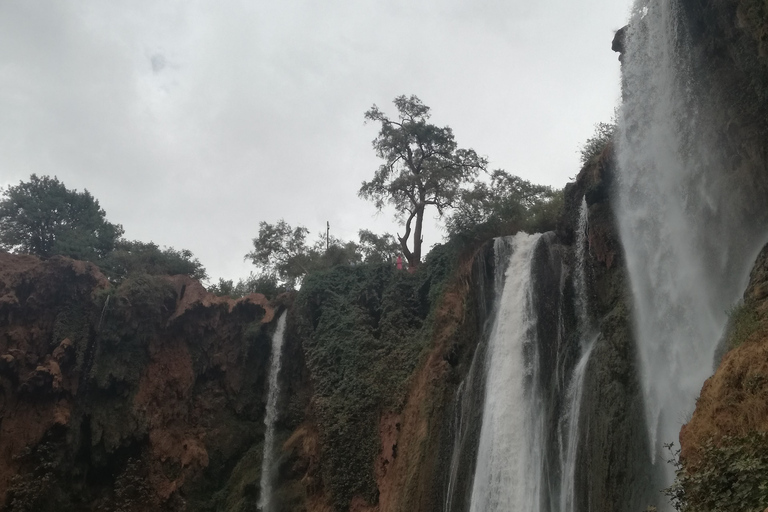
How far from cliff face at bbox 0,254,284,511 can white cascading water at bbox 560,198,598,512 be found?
14376 millimetres

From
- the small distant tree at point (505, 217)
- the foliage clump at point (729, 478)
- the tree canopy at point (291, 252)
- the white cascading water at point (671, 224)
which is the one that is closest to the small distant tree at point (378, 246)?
the tree canopy at point (291, 252)

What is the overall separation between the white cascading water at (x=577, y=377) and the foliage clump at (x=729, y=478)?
5627mm

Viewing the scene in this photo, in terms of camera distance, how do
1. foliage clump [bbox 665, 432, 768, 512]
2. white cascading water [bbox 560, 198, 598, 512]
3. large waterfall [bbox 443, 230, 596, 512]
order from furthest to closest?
large waterfall [bbox 443, 230, 596, 512] → white cascading water [bbox 560, 198, 598, 512] → foliage clump [bbox 665, 432, 768, 512]

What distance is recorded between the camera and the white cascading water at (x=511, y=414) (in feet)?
51.0

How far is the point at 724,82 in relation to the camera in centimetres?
1450

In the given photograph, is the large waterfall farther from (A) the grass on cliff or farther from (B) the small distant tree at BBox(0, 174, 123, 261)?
(B) the small distant tree at BBox(0, 174, 123, 261)

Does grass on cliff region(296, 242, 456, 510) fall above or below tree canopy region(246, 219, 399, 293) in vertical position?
below

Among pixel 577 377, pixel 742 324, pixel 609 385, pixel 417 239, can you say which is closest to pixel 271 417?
pixel 417 239

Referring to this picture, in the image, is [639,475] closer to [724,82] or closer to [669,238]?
[669,238]

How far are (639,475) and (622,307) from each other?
4.68 metres

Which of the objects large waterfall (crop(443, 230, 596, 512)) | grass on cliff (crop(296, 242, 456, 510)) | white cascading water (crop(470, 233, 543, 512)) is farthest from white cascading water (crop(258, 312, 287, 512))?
white cascading water (crop(470, 233, 543, 512))

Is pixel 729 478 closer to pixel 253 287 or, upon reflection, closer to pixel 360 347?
pixel 360 347

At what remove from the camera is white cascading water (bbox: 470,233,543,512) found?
51.0 ft

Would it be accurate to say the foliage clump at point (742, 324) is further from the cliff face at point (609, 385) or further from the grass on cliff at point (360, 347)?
the grass on cliff at point (360, 347)
